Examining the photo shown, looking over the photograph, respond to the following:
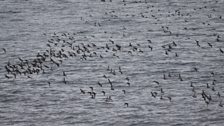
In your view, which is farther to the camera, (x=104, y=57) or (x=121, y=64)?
(x=104, y=57)

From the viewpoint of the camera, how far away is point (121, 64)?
83.7m

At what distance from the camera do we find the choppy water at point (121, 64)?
63.4m

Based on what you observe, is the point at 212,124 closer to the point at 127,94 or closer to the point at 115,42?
the point at 127,94

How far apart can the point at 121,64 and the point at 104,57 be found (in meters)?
4.95

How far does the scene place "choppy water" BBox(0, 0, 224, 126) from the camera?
63406 millimetres

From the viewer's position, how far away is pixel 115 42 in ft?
318

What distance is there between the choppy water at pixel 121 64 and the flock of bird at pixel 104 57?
263mm

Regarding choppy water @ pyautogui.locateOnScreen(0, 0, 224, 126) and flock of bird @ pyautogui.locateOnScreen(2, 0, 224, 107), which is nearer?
choppy water @ pyautogui.locateOnScreen(0, 0, 224, 126)

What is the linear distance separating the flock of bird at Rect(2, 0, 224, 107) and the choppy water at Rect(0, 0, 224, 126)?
26 cm

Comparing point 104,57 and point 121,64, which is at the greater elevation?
→ point 104,57

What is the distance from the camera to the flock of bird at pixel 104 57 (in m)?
69.7

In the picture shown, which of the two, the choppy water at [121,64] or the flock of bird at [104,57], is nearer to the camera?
the choppy water at [121,64]

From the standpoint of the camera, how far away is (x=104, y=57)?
87.7 metres

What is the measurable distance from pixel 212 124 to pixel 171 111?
18.4 feet
